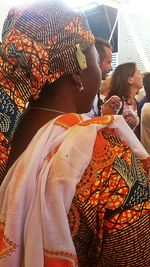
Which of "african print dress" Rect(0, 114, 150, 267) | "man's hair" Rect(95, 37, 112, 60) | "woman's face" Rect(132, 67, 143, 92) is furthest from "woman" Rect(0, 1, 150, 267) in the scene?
"woman's face" Rect(132, 67, 143, 92)

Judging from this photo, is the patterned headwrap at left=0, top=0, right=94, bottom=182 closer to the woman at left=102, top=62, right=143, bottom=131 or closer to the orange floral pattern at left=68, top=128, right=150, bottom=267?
the orange floral pattern at left=68, top=128, right=150, bottom=267

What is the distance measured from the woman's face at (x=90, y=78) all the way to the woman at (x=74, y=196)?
0.13 m

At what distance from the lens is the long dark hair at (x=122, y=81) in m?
2.69

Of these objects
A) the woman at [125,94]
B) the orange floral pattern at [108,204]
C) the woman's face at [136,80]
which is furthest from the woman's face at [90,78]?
the woman's face at [136,80]

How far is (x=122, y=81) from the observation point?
9.09 ft

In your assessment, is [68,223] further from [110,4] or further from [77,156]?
[110,4]

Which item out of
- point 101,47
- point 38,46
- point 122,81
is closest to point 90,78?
point 38,46

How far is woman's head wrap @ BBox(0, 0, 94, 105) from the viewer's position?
32.6 inches

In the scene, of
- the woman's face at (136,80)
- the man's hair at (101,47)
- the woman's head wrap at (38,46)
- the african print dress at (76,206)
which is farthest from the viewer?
the woman's face at (136,80)

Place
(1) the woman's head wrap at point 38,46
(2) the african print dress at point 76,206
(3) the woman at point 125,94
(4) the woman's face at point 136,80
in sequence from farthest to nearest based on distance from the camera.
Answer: (4) the woman's face at point 136,80
(3) the woman at point 125,94
(1) the woman's head wrap at point 38,46
(2) the african print dress at point 76,206

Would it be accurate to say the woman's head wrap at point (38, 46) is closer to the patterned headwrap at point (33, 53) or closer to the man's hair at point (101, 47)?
the patterned headwrap at point (33, 53)

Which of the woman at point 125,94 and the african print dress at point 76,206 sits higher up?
the african print dress at point 76,206

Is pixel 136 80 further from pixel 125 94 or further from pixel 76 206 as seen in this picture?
pixel 76 206

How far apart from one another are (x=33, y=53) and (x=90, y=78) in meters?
0.19
